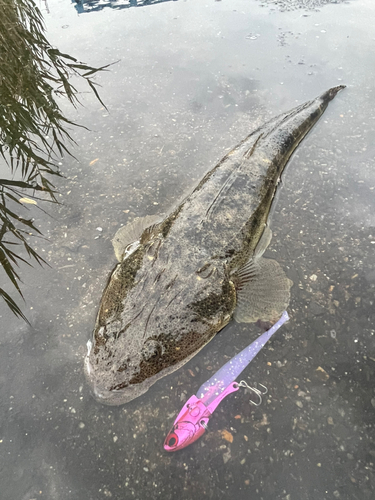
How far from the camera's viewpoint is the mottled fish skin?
2.21 m

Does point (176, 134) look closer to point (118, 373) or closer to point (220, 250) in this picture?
point (220, 250)

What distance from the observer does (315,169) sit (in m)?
3.79

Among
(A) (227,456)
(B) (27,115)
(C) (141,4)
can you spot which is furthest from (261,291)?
(C) (141,4)

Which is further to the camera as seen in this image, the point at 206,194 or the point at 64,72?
the point at 64,72

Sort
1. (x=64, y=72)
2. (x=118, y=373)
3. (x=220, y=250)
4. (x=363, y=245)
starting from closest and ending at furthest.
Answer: (x=118, y=373)
(x=220, y=250)
(x=363, y=245)
(x=64, y=72)

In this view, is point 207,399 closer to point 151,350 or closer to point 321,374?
point 151,350

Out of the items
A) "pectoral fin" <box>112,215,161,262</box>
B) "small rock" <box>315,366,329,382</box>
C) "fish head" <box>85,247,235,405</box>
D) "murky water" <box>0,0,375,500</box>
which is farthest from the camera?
"pectoral fin" <box>112,215,161,262</box>

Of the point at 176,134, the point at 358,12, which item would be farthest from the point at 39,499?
the point at 358,12

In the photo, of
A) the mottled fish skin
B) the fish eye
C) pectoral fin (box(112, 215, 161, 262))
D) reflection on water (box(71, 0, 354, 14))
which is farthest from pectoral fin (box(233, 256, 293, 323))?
reflection on water (box(71, 0, 354, 14))

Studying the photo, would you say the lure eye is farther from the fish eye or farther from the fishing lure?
the fish eye

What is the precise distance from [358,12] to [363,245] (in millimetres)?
6199

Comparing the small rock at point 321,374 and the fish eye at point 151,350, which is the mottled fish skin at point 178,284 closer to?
the fish eye at point 151,350

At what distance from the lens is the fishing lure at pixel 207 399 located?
81.2 inches

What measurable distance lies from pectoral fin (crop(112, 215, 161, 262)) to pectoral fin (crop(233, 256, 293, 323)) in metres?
1.08
